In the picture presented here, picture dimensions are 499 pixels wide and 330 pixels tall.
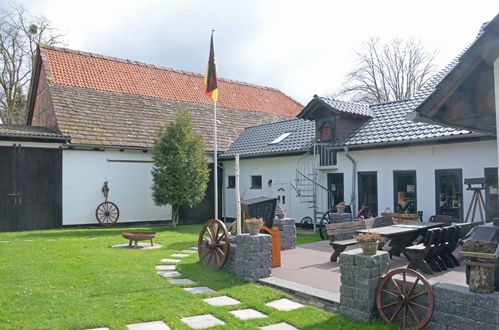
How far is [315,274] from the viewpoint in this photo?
7367 millimetres

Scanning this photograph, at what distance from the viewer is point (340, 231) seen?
8.80 metres

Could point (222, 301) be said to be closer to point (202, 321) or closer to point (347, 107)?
point (202, 321)

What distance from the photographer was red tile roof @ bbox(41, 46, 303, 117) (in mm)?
18422

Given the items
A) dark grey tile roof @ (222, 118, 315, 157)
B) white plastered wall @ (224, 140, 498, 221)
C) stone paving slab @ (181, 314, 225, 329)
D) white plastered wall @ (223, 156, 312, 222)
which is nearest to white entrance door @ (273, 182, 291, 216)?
white plastered wall @ (223, 156, 312, 222)

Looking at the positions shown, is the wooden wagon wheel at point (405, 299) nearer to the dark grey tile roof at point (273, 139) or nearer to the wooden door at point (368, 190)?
the wooden door at point (368, 190)

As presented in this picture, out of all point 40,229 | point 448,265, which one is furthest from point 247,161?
point 448,265

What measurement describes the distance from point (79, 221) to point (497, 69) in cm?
1445

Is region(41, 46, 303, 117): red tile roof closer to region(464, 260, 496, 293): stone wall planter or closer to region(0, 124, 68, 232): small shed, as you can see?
region(0, 124, 68, 232): small shed

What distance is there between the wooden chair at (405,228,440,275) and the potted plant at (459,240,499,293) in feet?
8.97

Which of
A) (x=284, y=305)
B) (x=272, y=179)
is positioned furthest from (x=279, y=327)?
→ (x=272, y=179)

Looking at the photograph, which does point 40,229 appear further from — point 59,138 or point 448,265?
point 448,265

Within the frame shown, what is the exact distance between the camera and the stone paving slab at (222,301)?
5.86 meters

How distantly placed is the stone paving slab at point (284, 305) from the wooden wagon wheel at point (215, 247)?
6.36 ft

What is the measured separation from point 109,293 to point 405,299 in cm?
424
